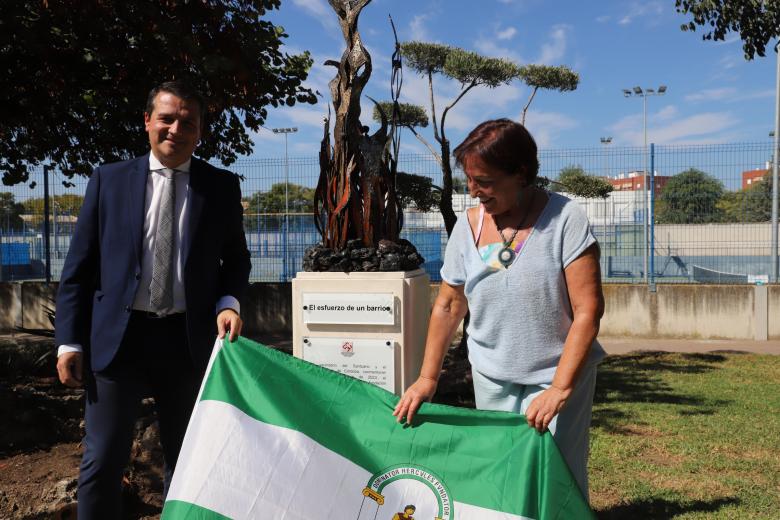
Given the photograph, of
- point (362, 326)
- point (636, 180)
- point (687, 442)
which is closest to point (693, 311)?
point (636, 180)

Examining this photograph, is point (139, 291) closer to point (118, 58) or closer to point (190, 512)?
point (190, 512)

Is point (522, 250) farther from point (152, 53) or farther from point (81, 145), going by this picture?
point (81, 145)

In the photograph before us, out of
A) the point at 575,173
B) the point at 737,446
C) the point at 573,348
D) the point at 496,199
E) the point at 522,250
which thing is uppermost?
the point at 575,173

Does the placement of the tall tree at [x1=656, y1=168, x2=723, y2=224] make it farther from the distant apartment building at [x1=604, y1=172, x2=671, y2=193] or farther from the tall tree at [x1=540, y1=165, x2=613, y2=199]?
the tall tree at [x1=540, y1=165, x2=613, y2=199]

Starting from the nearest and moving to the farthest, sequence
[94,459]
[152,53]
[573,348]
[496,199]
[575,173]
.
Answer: [573,348], [496,199], [94,459], [152,53], [575,173]

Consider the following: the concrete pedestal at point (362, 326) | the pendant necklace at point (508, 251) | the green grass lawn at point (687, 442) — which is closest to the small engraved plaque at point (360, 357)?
the concrete pedestal at point (362, 326)

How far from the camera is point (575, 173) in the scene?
12.4 meters

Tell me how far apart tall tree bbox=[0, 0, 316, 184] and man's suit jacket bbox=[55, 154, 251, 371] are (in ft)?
12.6

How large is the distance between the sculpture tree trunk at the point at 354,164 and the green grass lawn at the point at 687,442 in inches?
94.1

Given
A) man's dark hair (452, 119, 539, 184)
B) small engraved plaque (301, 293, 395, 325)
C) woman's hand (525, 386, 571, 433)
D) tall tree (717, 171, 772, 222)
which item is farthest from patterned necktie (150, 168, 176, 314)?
tall tree (717, 171, 772, 222)

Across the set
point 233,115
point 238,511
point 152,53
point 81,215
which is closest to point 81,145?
point 233,115

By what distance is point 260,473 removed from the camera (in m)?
2.34

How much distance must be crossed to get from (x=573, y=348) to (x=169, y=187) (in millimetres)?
1537

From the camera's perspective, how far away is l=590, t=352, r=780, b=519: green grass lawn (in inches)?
163
